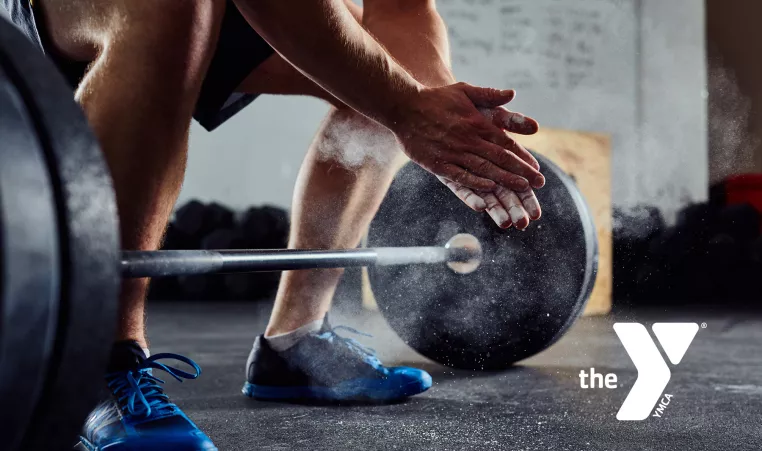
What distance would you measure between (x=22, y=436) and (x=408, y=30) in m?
0.85

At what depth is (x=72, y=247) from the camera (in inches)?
17.5

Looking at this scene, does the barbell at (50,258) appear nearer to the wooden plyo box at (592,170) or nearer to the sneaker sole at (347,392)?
the sneaker sole at (347,392)

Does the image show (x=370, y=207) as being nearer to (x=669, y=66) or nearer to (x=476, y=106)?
(x=476, y=106)

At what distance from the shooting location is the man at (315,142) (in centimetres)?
73

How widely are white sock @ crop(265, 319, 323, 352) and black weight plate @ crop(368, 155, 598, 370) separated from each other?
0.21 metres

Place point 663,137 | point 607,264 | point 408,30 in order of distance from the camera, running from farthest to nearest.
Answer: point 663,137 < point 607,264 < point 408,30

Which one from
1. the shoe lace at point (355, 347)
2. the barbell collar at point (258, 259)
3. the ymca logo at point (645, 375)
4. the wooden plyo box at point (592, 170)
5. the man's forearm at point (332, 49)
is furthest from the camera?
the wooden plyo box at point (592, 170)

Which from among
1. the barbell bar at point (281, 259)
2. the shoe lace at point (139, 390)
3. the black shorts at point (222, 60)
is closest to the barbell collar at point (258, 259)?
the barbell bar at point (281, 259)

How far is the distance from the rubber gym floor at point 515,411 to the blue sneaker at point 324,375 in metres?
0.03

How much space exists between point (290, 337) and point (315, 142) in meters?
0.31

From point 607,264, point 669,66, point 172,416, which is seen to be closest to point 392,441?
point 172,416

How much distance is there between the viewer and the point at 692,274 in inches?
115

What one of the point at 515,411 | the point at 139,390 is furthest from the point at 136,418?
the point at 515,411

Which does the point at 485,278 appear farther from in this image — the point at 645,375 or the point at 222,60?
the point at 222,60
